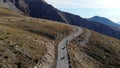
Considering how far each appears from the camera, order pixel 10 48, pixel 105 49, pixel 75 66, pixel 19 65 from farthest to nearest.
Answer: pixel 105 49, pixel 75 66, pixel 10 48, pixel 19 65

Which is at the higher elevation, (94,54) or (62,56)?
(62,56)

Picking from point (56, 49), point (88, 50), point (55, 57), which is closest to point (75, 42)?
point (88, 50)

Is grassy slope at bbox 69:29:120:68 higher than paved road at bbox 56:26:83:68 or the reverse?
the reverse

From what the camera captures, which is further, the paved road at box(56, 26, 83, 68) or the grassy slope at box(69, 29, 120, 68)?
the grassy slope at box(69, 29, 120, 68)

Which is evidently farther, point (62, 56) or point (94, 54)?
Result: point (94, 54)

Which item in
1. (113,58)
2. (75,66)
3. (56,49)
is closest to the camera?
(75,66)

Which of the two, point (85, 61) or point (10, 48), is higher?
point (10, 48)

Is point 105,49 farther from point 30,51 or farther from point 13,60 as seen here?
point 13,60

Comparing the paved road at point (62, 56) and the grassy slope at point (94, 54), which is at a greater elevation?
the paved road at point (62, 56)
